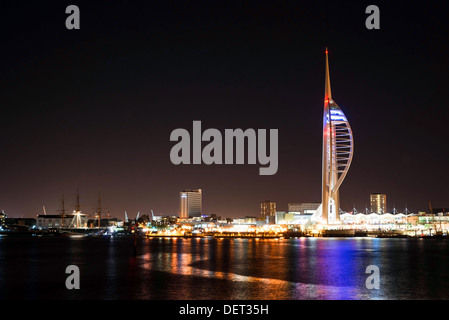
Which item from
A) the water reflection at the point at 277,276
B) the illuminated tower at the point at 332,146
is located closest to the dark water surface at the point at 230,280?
the water reflection at the point at 277,276

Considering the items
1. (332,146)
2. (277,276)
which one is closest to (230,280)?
(277,276)

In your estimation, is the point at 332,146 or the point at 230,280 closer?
the point at 230,280

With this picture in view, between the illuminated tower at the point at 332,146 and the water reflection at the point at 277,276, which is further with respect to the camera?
the illuminated tower at the point at 332,146

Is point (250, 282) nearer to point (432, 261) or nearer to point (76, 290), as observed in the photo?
point (76, 290)

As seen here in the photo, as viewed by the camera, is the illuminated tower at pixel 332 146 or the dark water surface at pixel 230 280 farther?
the illuminated tower at pixel 332 146

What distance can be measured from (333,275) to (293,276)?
3.23m

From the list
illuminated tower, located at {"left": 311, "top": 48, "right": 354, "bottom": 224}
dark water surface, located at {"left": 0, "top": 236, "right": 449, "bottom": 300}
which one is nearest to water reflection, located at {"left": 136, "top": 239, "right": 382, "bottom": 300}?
dark water surface, located at {"left": 0, "top": 236, "right": 449, "bottom": 300}

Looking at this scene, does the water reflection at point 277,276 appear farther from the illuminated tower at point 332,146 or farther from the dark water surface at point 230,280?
the illuminated tower at point 332,146

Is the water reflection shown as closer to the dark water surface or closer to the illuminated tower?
the dark water surface

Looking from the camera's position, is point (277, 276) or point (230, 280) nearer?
point (230, 280)

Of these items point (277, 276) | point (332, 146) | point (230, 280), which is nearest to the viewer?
point (230, 280)

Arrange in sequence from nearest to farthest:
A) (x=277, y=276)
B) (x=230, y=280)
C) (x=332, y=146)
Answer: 1. (x=230, y=280)
2. (x=277, y=276)
3. (x=332, y=146)

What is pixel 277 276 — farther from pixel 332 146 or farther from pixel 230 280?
pixel 332 146
